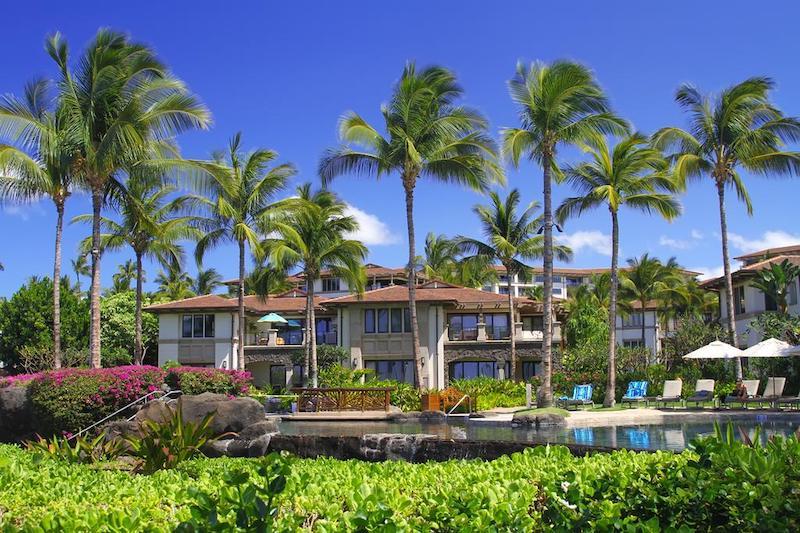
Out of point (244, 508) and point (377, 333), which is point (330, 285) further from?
point (244, 508)

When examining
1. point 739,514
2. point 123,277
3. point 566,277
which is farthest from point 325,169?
point 566,277

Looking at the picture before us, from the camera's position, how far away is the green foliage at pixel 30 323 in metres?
43.7

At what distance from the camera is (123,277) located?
70125 millimetres

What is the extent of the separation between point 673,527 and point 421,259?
58.5m

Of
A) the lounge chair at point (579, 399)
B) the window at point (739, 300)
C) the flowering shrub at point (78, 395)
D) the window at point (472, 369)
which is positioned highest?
the window at point (739, 300)

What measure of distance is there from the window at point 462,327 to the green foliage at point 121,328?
61.4ft

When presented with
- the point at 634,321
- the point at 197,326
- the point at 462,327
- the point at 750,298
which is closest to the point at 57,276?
the point at 197,326

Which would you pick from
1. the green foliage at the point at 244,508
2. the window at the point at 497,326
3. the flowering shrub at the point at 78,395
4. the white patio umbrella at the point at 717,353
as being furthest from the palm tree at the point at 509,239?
the green foliage at the point at 244,508

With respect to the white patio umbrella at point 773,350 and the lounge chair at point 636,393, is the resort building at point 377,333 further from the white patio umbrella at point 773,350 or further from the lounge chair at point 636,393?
the white patio umbrella at point 773,350

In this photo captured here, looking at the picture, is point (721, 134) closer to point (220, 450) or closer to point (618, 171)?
point (618, 171)

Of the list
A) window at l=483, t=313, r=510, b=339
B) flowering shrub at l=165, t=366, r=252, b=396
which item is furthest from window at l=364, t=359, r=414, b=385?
flowering shrub at l=165, t=366, r=252, b=396

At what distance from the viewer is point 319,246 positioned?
38.6 meters

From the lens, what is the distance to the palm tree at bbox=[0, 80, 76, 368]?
21.7m

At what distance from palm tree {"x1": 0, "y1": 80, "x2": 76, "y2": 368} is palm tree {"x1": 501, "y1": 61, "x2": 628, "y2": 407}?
1388cm
